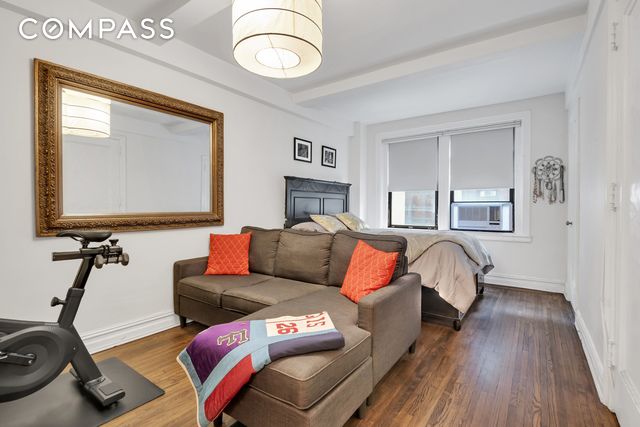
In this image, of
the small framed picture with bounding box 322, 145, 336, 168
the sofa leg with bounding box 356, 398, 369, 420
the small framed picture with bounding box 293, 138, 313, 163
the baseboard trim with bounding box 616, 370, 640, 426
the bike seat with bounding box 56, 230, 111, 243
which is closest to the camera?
the baseboard trim with bounding box 616, 370, 640, 426

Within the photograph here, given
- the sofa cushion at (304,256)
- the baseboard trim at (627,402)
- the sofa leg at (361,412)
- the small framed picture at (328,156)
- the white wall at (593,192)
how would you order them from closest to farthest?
the baseboard trim at (627,402)
the sofa leg at (361,412)
the white wall at (593,192)
the sofa cushion at (304,256)
the small framed picture at (328,156)

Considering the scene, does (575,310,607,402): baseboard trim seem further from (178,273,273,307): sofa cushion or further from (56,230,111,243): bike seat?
(56,230,111,243): bike seat

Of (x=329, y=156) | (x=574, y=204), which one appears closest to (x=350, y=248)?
(x=574, y=204)

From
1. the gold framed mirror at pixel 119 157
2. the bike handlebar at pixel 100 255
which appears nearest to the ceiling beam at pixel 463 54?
the gold framed mirror at pixel 119 157

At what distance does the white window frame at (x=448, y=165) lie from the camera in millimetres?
4355

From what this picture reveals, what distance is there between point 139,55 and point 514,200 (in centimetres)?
495

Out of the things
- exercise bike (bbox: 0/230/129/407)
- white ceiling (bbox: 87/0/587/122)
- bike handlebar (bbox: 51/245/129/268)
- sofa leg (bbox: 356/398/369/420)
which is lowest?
sofa leg (bbox: 356/398/369/420)

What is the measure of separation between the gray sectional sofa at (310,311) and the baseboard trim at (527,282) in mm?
2840

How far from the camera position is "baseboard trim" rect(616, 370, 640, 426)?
1.37 m

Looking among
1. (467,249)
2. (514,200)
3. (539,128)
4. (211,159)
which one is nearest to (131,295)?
(211,159)

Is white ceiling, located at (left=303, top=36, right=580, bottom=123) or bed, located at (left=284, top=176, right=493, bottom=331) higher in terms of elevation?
white ceiling, located at (left=303, top=36, right=580, bottom=123)

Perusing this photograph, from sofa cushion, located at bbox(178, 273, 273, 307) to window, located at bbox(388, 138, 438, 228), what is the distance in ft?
11.2

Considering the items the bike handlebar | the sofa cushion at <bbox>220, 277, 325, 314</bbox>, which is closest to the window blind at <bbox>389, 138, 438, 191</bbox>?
the sofa cushion at <bbox>220, 277, 325, 314</bbox>

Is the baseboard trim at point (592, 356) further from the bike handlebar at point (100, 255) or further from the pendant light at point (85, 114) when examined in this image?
the pendant light at point (85, 114)
